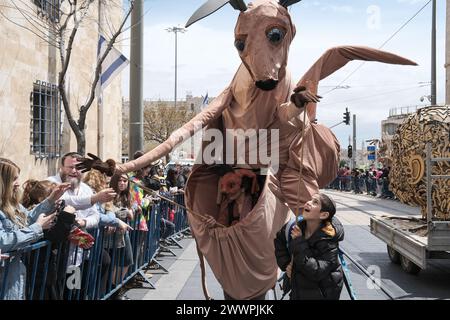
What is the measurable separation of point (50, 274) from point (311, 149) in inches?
94.1

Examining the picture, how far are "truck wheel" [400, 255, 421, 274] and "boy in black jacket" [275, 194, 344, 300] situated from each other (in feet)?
15.3

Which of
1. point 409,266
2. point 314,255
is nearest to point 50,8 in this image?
point 409,266

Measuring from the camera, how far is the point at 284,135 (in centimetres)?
363

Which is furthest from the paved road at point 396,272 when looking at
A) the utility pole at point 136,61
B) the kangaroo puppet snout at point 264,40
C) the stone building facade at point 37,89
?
the stone building facade at point 37,89

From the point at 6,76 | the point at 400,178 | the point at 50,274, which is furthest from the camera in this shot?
the point at 6,76

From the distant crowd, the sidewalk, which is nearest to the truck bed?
the sidewalk

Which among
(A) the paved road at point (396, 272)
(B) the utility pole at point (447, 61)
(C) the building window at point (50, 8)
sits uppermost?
Answer: (B) the utility pole at point (447, 61)

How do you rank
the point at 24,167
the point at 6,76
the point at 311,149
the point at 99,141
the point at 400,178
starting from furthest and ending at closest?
the point at 99,141 → the point at 24,167 → the point at 6,76 → the point at 400,178 → the point at 311,149

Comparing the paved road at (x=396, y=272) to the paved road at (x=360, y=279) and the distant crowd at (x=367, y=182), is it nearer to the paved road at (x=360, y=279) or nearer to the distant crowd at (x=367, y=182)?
the paved road at (x=360, y=279)

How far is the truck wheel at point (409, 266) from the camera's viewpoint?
7777 millimetres

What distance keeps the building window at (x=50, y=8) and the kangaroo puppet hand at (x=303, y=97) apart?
823 centimetres

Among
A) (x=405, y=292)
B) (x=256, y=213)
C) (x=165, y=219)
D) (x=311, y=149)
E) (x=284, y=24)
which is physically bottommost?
(x=405, y=292)

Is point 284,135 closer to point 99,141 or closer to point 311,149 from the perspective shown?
point 311,149
